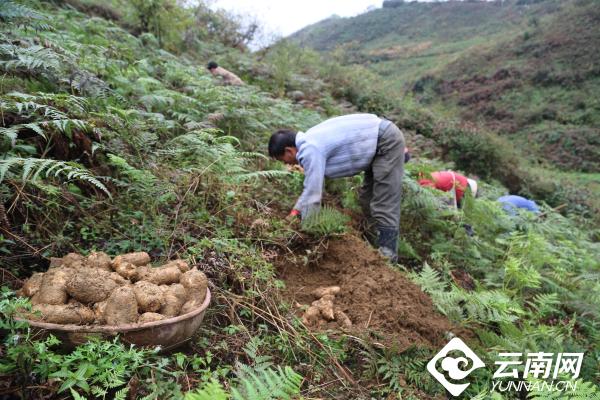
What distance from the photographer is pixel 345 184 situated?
4.91 meters

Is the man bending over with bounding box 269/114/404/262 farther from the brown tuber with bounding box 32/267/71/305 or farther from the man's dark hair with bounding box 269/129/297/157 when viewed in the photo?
the brown tuber with bounding box 32/267/71/305

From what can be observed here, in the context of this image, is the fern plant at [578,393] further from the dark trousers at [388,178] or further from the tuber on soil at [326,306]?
the dark trousers at [388,178]

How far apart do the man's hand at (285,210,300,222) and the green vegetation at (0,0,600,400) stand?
4.5 inches

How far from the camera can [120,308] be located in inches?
68.6

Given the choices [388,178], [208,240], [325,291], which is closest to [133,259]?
[208,240]

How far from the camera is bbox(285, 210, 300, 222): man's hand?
141 inches

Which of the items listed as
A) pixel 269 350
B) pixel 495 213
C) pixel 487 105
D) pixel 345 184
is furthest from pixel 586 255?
pixel 487 105

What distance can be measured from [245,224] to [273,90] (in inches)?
262

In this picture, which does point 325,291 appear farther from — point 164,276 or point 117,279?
Answer: point 117,279

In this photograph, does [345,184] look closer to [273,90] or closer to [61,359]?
[61,359]

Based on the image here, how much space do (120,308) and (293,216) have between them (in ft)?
6.69

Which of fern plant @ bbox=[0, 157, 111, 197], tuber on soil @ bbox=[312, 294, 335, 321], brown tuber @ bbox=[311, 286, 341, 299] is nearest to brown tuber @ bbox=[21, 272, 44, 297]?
fern plant @ bbox=[0, 157, 111, 197]

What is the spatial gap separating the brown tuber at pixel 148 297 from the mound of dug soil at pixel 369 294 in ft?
3.50

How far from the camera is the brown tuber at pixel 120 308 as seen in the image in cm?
173
